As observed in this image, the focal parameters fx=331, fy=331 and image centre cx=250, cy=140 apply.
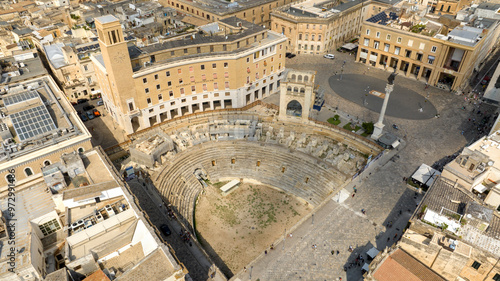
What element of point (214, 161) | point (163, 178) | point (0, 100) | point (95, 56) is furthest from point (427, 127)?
point (0, 100)

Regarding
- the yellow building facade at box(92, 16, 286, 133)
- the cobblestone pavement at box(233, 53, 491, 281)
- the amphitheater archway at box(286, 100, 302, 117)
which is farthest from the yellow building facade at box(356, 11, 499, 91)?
the amphitheater archway at box(286, 100, 302, 117)

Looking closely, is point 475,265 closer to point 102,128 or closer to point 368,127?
point 368,127

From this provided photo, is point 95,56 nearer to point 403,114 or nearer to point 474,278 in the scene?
point 403,114

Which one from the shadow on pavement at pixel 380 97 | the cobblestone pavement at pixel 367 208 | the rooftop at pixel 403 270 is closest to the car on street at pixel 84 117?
the cobblestone pavement at pixel 367 208

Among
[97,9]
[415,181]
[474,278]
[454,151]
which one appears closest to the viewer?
[474,278]

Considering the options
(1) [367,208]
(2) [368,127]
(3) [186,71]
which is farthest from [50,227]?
(2) [368,127]

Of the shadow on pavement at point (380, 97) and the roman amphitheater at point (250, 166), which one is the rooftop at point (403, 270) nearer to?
the roman amphitheater at point (250, 166)

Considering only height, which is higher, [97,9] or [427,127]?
[97,9]

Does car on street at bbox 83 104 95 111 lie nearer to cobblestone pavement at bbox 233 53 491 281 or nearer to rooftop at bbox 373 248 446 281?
cobblestone pavement at bbox 233 53 491 281
